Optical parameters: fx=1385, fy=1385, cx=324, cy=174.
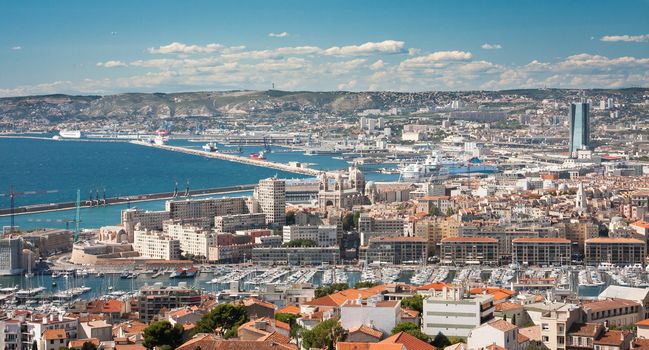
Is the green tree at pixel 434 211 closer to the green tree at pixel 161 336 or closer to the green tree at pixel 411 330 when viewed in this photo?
the green tree at pixel 161 336

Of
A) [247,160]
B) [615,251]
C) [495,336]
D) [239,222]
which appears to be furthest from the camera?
[247,160]

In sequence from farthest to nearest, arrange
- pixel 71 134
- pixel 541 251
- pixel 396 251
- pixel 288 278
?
pixel 71 134 → pixel 396 251 → pixel 541 251 → pixel 288 278

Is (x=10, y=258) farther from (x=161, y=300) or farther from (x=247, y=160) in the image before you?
(x=247, y=160)

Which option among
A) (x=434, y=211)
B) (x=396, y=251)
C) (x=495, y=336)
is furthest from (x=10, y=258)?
(x=495, y=336)

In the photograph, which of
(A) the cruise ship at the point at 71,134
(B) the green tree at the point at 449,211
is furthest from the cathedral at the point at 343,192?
(A) the cruise ship at the point at 71,134

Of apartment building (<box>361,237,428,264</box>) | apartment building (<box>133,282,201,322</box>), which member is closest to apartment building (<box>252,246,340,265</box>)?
apartment building (<box>361,237,428,264</box>)

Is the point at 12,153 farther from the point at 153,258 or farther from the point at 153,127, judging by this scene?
the point at 153,258
